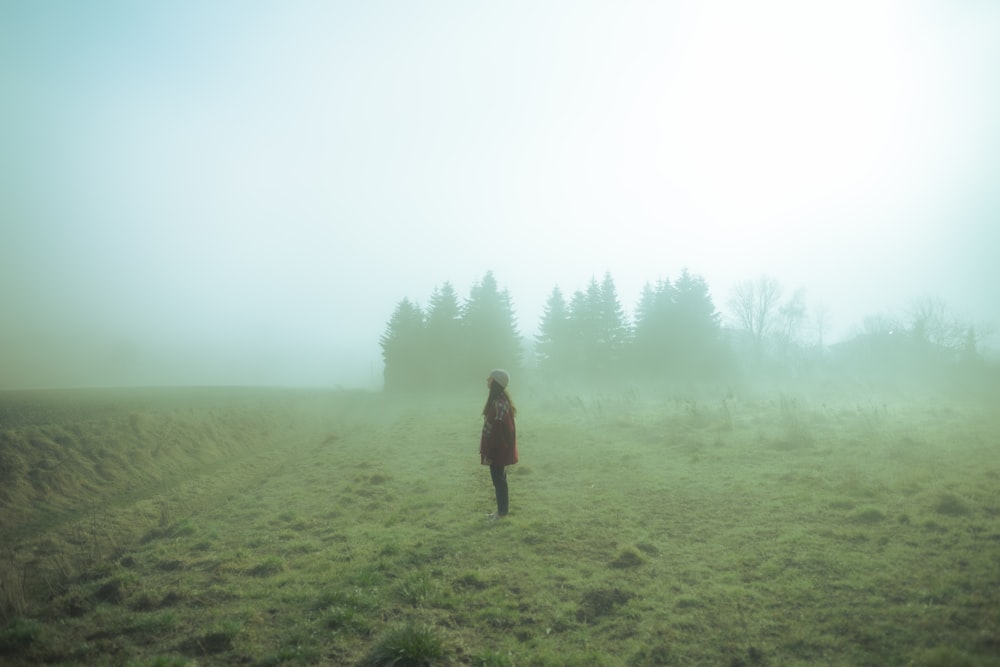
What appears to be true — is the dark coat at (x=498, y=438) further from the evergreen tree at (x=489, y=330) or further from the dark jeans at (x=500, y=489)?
the evergreen tree at (x=489, y=330)

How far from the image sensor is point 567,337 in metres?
51.7

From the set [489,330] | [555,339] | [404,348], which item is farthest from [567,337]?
[404,348]

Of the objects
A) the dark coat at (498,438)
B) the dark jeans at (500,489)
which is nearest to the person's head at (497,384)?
the dark coat at (498,438)

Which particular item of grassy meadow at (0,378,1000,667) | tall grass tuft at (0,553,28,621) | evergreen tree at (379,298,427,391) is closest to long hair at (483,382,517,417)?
grassy meadow at (0,378,1000,667)

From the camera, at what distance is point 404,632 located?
4613 mm

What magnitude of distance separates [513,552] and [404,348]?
160 feet

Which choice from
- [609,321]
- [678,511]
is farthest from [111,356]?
[678,511]

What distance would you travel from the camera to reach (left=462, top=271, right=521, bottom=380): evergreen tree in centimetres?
5094

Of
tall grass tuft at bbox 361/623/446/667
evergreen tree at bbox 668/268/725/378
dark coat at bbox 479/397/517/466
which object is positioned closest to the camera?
tall grass tuft at bbox 361/623/446/667

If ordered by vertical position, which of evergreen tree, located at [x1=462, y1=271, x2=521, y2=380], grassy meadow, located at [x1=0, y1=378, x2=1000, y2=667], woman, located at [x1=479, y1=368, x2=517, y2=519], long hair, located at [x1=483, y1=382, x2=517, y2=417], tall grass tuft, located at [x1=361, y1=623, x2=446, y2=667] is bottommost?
grassy meadow, located at [x1=0, y1=378, x2=1000, y2=667]

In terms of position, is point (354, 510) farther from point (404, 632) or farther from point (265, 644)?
point (404, 632)

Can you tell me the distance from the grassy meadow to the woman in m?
0.68

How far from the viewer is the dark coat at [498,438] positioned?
8.91 metres

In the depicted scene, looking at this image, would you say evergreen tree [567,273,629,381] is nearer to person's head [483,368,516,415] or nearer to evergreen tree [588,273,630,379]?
evergreen tree [588,273,630,379]
